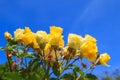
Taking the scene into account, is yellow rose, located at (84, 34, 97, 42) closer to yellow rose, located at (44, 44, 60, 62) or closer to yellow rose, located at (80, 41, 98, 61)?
yellow rose, located at (80, 41, 98, 61)

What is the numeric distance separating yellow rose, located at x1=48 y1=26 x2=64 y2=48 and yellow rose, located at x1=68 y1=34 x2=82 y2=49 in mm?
69

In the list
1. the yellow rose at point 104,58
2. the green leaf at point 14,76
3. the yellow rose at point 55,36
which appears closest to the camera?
the green leaf at point 14,76

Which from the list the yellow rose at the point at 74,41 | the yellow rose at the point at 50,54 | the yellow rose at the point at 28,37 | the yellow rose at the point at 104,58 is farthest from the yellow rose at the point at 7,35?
the yellow rose at the point at 104,58

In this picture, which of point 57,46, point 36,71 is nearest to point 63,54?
point 57,46

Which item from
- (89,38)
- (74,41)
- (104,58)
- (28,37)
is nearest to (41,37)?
(28,37)

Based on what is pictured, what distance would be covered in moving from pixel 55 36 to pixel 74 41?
5.5 inches

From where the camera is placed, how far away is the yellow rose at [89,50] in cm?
244

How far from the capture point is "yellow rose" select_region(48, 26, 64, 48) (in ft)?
7.93

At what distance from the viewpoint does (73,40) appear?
8.16 feet

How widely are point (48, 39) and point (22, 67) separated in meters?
0.25

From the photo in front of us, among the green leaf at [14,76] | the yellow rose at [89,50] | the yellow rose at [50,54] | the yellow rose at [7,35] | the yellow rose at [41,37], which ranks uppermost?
the yellow rose at [7,35]

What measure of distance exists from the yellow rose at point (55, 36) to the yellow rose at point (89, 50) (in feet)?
0.49

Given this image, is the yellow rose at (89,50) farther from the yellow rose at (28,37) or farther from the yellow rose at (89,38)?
the yellow rose at (28,37)

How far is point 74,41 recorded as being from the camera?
8.13ft
